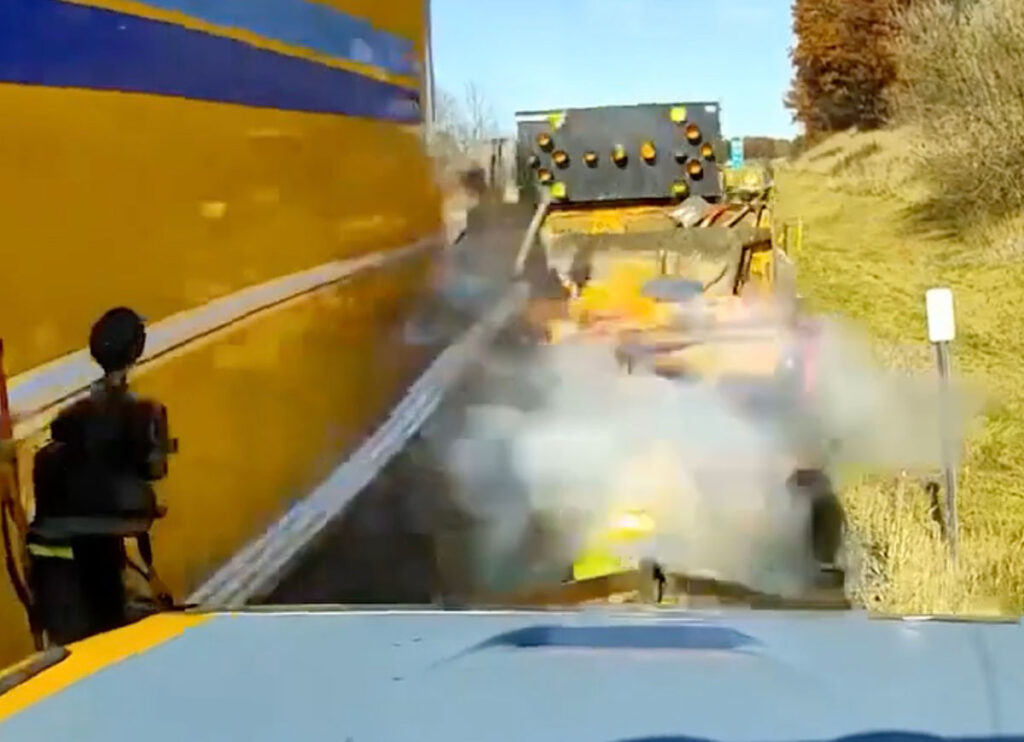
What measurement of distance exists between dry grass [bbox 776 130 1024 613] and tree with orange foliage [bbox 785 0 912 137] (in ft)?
0.39

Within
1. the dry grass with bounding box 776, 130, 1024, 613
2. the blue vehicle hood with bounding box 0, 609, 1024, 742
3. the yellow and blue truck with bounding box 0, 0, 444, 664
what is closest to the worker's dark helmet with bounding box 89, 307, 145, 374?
the yellow and blue truck with bounding box 0, 0, 444, 664

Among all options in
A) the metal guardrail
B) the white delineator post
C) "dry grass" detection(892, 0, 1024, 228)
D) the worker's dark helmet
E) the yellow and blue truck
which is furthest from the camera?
"dry grass" detection(892, 0, 1024, 228)

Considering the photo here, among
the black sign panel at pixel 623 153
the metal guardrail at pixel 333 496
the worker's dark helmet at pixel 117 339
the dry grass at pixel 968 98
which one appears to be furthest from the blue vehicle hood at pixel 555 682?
the black sign panel at pixel 623 153

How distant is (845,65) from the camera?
18.1 feet

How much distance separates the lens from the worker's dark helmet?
2555mm

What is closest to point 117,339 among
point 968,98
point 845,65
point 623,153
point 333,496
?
point 333,496

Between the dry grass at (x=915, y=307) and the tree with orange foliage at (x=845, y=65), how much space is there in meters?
0.12

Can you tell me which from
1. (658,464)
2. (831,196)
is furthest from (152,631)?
(831,196)

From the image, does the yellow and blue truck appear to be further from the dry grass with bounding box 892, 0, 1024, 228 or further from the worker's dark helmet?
the dry grass with bounding box 892, 0, 1024, 228

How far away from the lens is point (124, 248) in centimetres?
261

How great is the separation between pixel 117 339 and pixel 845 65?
3.45 meters

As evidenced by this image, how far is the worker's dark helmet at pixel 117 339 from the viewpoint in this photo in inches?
101

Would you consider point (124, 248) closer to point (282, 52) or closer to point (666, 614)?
point (282, 52)

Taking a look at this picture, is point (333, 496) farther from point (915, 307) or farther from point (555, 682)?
point (915, 307)
